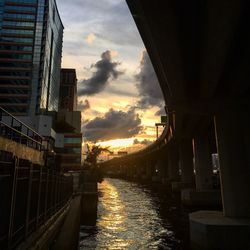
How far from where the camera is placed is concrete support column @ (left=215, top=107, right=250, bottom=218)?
602 inches

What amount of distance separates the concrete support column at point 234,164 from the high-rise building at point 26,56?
108 meters

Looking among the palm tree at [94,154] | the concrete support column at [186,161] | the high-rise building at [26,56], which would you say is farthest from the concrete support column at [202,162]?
the high-rise building at [26,56]

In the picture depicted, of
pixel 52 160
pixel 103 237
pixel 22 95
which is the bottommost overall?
pixel 103 237

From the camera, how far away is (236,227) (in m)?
12.8

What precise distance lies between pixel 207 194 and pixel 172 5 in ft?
81.6

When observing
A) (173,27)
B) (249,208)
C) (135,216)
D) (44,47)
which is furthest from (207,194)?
(44,47)

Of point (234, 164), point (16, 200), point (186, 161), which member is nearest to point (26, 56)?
point (186, 161)

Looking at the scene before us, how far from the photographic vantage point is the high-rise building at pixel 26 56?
378 feet

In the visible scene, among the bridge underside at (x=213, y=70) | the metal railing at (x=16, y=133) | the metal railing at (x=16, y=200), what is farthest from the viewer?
the metal railing at (x=16, y=133)

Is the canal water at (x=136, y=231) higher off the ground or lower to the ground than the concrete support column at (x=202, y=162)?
lower

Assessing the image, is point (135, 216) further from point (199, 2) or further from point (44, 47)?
point (44, 47)

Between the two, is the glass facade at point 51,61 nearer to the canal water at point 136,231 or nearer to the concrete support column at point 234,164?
the canal water at point 136,231

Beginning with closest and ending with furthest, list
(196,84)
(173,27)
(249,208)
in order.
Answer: (173,27), (249,208), (196,84)

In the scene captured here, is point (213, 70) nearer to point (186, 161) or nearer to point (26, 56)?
point (186, 161)
